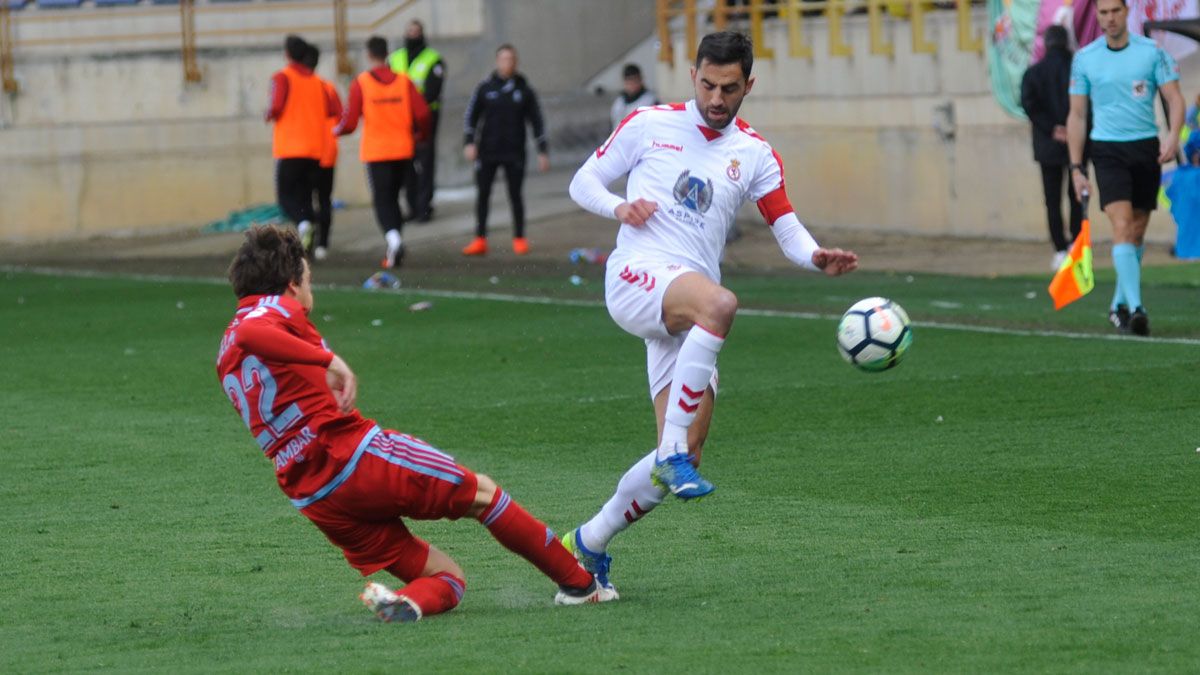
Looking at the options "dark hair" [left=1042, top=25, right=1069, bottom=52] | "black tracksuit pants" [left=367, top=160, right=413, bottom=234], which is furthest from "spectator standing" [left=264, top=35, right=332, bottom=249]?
"dark hair" [left=1042, top=25, right=1069, bottom=52]

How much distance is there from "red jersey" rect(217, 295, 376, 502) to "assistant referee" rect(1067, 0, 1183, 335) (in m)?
7.64

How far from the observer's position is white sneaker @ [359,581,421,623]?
614 centimetres

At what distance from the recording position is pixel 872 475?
869cm

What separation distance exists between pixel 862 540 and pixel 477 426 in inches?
139

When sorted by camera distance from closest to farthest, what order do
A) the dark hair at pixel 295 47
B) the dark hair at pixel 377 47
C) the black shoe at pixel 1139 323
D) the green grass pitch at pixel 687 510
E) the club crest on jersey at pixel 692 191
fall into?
1. the green grass pitch at pixel 687 510
2. the club crest on jersey at pixel 692 191
3. the black shoe at pixel 1139 323
4. the dark hair at pixel 295 47
5. the dark hair at pixel 377 47

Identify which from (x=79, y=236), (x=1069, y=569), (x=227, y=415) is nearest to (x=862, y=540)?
(x=1069, y=569)

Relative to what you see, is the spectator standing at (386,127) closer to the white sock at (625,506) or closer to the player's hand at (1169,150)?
the player's hand at (1169,150)

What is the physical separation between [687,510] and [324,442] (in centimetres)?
237

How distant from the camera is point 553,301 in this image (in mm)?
17078

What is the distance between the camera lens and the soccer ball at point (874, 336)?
23.5 feet

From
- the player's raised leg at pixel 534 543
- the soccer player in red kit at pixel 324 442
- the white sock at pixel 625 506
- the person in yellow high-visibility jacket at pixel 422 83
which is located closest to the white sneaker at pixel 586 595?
the player's raised leg at pixel 534 543

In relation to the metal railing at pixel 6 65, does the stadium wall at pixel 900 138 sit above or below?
below

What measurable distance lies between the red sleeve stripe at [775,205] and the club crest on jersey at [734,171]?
0.18 metres

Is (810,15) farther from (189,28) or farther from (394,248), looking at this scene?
(189,28)
